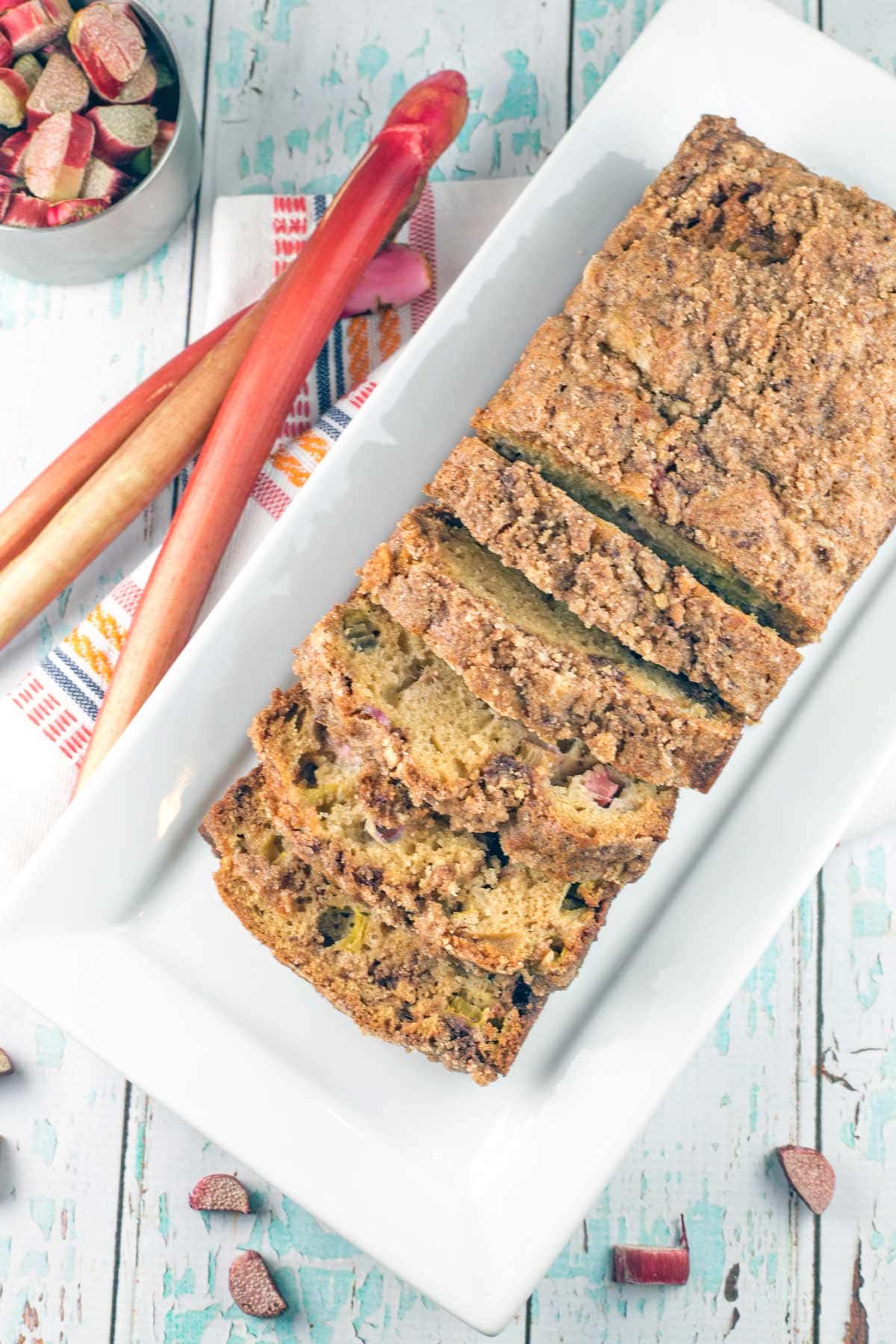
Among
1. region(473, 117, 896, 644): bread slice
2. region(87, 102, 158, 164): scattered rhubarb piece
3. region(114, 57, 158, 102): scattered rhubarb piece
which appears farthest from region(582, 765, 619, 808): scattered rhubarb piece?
region(114, 57, 158, 102): scattered rhubarb piece

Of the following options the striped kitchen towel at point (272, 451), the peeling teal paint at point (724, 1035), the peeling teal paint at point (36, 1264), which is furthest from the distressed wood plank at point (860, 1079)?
the peeling teal paint at point (36, 1264)

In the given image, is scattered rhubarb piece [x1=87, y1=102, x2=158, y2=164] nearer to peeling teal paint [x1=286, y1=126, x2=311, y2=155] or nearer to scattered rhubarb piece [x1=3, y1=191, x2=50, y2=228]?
scattered rhubarb piece [x1=3, y1=191, x2=50, y2=228]

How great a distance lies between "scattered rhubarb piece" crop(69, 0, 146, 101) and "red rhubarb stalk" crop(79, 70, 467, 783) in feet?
2.13

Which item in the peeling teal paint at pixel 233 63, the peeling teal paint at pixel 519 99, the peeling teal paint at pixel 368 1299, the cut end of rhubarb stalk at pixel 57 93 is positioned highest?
the peeling teal paint at pixel 519 99

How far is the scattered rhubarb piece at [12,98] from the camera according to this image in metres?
3.07

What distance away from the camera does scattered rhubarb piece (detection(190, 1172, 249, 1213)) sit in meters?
3.27

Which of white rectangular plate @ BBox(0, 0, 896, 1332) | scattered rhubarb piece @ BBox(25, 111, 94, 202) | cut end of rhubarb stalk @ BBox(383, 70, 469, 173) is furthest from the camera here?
cut end of rhubarb stalk @ BBox(383, 70, 469, 173)

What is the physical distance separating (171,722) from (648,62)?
2131 mm

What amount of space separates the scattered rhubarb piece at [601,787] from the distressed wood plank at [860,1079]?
1.17m

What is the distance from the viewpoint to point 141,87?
3145mm

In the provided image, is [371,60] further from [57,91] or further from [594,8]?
[57,91]

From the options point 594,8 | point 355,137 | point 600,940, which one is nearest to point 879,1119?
point 600,940

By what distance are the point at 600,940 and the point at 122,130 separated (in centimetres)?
247

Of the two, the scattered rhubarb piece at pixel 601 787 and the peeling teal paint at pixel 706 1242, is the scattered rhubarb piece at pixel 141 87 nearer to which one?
the scattered rhubarb piece at pixel 601 787
